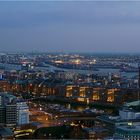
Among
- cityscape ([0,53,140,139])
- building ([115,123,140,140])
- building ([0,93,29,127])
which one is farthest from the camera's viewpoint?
building ([0,93,29,127])

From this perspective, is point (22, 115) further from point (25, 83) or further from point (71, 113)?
point (25, 83)

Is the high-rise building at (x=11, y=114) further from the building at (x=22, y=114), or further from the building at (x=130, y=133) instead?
the building at (x=130, y=133)

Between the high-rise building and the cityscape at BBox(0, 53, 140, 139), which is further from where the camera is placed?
the high-rise building

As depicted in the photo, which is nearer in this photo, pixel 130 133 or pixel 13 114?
pixel 130 133

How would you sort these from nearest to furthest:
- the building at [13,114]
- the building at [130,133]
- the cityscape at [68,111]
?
the building at [130,133], the cityscape at [68,111], the building at [13,114]

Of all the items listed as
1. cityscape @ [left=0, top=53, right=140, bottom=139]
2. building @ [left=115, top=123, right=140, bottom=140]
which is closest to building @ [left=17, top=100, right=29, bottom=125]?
cityscape @ [left=0, top=53, right=140, bottom=139]

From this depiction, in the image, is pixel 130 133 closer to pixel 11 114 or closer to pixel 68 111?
pixel 11 114

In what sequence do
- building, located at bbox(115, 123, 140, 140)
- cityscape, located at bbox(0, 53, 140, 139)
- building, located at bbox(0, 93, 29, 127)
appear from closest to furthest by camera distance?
building, located at bbox(115, 123, 140, 140), cityscape, located at bbox(0, 53, 140, 139), building, located at bbox(0, 93, 29, 127)

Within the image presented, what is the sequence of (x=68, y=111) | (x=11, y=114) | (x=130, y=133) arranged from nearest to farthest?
(x=130, y=133) < (x=11, y=114) < (x=68, y=111)

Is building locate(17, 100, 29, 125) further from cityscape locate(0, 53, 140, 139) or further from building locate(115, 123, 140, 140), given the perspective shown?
building locate(115, 123, 140, 140)

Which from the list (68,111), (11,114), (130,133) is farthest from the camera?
(68,111)

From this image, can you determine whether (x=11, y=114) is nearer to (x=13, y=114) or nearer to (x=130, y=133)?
(x=13, y=114)

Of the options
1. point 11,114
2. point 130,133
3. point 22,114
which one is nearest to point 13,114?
point 11,114

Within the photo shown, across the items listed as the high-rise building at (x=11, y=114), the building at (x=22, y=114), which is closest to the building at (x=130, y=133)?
the building at (x=22, y=114)
